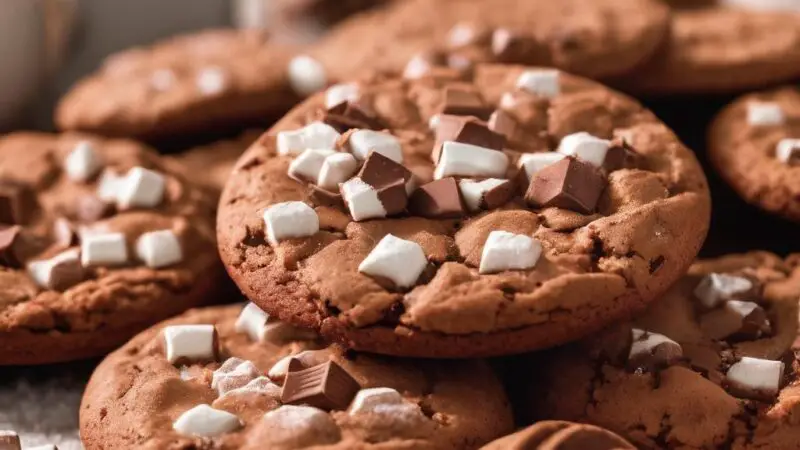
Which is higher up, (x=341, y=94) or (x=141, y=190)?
(x=341, y=94)

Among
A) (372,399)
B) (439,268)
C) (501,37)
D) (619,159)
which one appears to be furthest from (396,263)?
(501,37)

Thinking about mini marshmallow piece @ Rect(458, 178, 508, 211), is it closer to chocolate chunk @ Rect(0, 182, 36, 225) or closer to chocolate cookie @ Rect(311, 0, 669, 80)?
chocolate cookie @ Rect(311, 0, 669, 80)

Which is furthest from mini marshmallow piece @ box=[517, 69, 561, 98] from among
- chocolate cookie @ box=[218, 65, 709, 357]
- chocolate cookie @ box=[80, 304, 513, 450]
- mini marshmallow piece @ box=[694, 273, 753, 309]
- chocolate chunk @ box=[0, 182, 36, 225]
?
chocolate chunk @ box=[0, 182, 36, 225]

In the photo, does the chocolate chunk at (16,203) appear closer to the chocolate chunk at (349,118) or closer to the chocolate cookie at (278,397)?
the chocolate cookie at (278,397)

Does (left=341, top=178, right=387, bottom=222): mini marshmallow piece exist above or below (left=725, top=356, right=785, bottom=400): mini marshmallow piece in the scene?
above

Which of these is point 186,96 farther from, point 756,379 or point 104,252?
point 756,379

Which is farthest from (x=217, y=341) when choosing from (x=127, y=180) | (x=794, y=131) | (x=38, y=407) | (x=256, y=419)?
(x=794, y=131)
